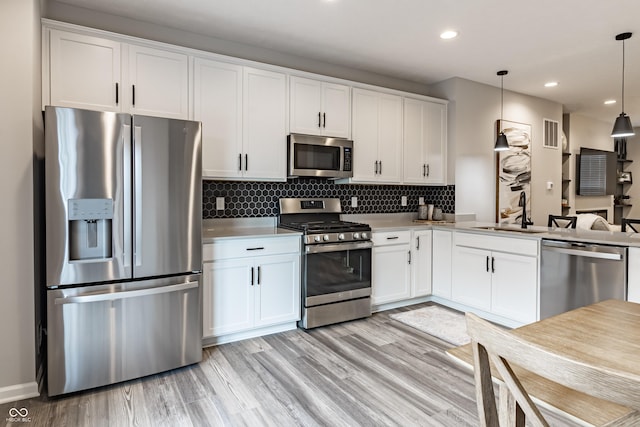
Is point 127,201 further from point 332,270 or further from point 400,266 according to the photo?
point 400,266

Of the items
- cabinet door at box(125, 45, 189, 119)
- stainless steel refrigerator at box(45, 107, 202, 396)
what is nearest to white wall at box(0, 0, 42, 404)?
stainless steel refrigerator at box(45, 107, 202, 396)

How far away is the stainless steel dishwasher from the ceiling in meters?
1.82

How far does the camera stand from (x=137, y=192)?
2410 mm

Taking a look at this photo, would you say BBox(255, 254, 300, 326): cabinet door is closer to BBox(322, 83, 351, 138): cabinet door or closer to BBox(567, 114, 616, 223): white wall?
BBox(322, 83, 351, 138): cabinet door

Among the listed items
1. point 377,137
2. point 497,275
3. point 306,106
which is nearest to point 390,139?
point 377,137

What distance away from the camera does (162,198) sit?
8.20 ft

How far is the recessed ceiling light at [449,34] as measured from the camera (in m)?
3.27

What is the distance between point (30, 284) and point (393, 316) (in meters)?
2.94

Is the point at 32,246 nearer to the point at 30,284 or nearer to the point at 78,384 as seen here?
the point at 30,284

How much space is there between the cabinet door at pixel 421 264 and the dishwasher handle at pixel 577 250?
121 centimetres

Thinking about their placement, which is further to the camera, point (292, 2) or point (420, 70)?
point (420, 70)

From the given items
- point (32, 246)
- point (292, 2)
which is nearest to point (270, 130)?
point (292, 2)

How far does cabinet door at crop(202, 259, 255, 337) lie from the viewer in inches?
114

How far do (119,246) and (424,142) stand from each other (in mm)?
3433
